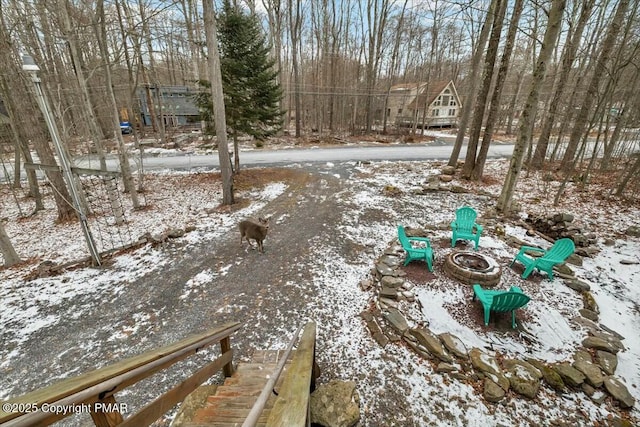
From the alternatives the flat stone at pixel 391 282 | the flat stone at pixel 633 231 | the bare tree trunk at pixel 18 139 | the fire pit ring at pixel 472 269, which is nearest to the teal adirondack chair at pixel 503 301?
the fire pit ring at pixel 472 269

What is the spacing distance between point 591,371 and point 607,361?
0.37 meters

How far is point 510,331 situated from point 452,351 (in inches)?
42.6

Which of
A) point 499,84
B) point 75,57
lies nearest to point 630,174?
point 499,84

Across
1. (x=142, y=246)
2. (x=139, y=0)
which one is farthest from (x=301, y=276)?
(x=139, y=0)

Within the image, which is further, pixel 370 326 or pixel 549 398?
pixel 370 326

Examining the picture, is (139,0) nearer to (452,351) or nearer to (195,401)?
(195,401)

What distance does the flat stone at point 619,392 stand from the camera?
8.85 feet

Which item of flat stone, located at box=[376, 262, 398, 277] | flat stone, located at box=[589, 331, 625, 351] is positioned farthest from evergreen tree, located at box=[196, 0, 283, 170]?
flat stone, located at box=[589, 331, 625, 351]

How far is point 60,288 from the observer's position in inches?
180

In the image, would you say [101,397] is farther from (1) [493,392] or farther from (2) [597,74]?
(2) [597,74]

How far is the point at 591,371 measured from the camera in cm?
298

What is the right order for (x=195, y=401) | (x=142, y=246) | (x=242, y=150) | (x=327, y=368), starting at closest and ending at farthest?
(x=195, y=401), (x=327, y=368), (x=142, y=246), (x=242, y=150)

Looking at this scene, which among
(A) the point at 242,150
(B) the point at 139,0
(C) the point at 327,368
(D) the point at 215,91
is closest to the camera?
(C) the point at 327,368

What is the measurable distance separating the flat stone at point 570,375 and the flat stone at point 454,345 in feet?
3.29
